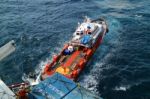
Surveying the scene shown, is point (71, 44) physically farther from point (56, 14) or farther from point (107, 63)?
point (56, 14)

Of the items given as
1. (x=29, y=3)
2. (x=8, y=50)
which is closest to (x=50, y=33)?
(x=29, y=3)

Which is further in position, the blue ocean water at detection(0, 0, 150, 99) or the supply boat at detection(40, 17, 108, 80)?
the supply boat at detection(40, 17, 108, 80)

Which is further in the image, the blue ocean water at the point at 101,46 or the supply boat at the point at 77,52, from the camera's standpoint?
the supply boat at the point at 77,52

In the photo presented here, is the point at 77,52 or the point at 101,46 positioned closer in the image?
the point at 77,52

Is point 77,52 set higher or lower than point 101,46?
higher
